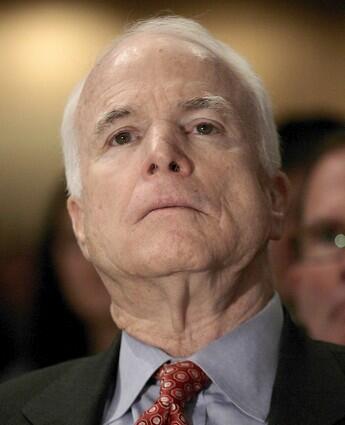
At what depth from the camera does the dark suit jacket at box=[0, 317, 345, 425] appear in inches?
Result: 54.7

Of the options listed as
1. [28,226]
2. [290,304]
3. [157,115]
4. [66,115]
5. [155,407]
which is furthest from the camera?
[28,226]

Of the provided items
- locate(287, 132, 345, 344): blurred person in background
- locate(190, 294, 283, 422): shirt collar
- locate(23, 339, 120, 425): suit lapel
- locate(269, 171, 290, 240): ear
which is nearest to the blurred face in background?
locate(287, 132, 345, 344): blurred person in background

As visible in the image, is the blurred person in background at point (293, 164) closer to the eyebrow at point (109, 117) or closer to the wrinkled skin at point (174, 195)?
the wrinkled skin at point (174, 195)

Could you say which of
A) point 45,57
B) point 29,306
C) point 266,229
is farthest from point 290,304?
point 45,57

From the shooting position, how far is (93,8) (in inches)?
81.0

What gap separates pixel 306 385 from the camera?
1427 millimetres

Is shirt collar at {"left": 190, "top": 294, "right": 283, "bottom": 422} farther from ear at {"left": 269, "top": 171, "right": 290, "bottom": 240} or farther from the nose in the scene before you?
the nose

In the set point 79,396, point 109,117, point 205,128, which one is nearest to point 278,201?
point 205,128

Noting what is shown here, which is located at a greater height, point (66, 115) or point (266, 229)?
point (66, 115)

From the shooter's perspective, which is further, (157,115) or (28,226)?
(28,226)

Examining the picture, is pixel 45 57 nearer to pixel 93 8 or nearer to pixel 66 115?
pixel 93 8

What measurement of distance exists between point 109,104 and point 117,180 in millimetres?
126

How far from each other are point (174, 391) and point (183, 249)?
20 centimetres

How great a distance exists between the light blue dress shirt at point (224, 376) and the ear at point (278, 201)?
0.12 meters
